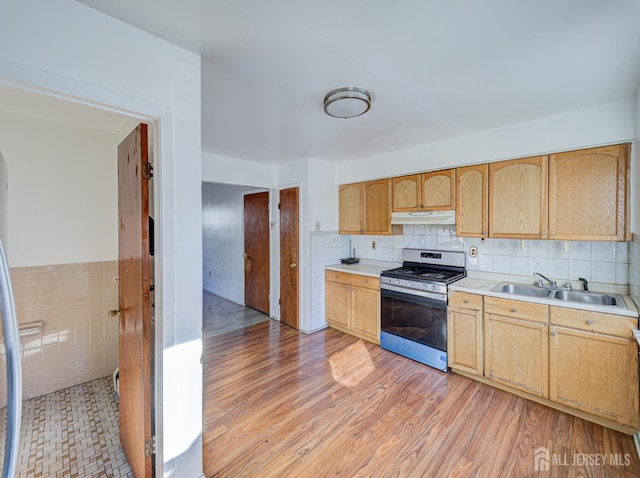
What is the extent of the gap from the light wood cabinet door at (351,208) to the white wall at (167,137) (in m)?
2.63

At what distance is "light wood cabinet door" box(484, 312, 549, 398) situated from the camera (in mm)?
2209

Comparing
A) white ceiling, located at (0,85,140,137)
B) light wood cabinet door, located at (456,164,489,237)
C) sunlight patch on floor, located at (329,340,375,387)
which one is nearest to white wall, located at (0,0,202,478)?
white ceiling, located at (0,85,140,137)

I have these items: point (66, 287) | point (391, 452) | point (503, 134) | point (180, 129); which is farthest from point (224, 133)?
point (391, 452)

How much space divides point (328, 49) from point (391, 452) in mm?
2424

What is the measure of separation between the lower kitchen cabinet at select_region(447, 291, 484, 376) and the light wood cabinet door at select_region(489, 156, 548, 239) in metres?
0.70

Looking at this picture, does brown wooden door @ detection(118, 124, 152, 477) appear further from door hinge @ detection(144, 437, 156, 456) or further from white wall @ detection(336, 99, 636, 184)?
white wall @ detection(336, 99, 636, 184)

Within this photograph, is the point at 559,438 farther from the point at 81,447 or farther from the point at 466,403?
the point at 81,447

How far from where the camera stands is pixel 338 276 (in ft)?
12.4

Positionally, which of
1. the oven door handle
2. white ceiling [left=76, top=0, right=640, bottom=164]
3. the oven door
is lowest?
the oven door

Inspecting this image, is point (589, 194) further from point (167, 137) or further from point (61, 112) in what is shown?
point (61, 112)

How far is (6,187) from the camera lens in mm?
2137

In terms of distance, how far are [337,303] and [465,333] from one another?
164cm

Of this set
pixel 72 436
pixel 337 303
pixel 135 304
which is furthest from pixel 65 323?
pixel 337 303

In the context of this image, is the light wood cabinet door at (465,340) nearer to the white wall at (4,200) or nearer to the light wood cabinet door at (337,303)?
the light wood cabinet door at (337,303)
